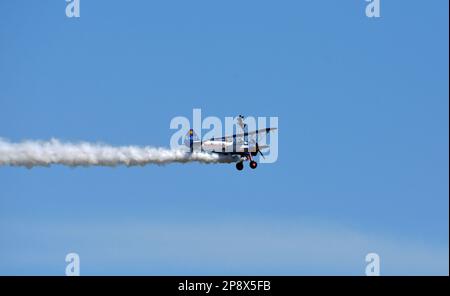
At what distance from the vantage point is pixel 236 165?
119 meters

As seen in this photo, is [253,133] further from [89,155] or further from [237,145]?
[89,155]

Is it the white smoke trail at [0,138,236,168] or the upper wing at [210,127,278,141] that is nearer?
the white smoke trail at [0,138,236,168]

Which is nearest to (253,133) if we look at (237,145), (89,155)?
(237,145)

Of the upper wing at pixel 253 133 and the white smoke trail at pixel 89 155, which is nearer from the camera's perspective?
the white smoke trail at pixel 89 155

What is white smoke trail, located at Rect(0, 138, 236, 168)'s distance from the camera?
105 meters

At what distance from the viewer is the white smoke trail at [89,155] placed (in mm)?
105312

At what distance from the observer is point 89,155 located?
111625mm
